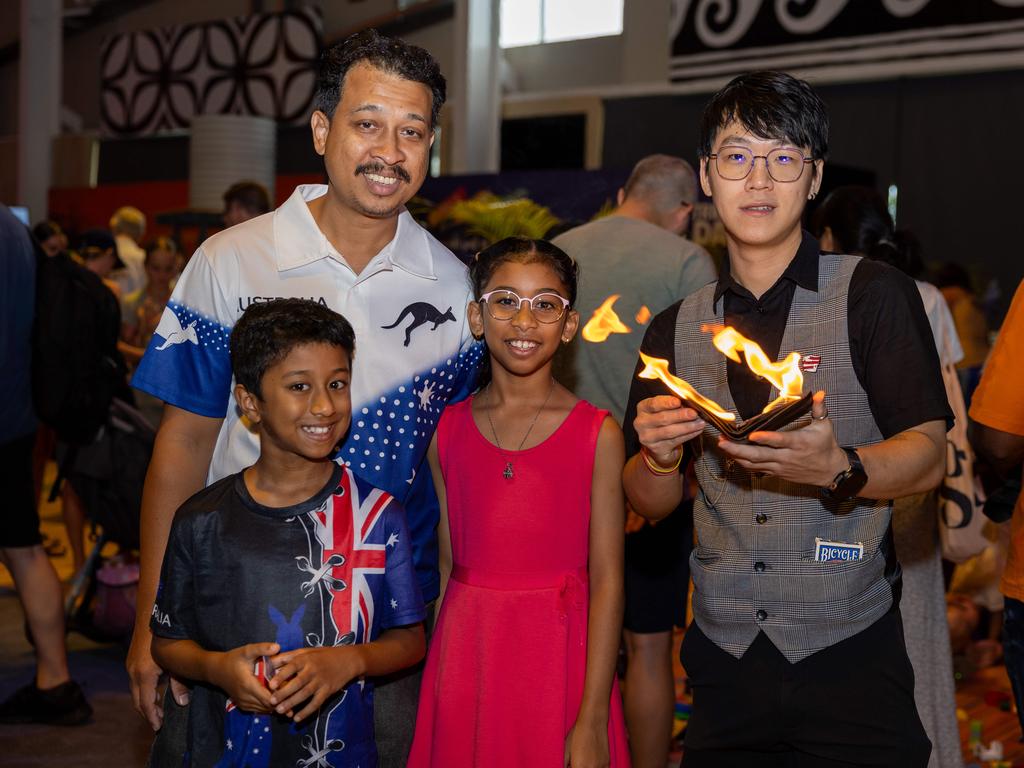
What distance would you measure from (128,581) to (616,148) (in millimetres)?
8941

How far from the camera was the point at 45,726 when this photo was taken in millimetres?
4500

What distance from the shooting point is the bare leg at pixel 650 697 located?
3.60 meters

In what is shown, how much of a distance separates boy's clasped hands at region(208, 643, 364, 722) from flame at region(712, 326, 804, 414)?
3.06 feet

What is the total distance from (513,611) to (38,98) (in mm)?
17444

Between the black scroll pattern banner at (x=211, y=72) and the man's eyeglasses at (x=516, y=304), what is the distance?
13.0 meters

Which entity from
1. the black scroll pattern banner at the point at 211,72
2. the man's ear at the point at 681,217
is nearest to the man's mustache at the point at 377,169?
the man's ear at the point at 681,217

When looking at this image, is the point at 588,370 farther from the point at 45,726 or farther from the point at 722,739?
the point at 45,726

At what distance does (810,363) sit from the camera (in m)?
1.97

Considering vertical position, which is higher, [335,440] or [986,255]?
[986,255]

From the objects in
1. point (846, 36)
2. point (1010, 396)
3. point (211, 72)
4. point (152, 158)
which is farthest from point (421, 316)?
point (152, 158)

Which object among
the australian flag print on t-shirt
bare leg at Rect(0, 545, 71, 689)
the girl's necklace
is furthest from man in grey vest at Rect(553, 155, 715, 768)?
bare leg at Rect(0, 545, 71, 689)

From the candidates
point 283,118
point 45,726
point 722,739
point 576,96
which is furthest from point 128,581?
point 283,118

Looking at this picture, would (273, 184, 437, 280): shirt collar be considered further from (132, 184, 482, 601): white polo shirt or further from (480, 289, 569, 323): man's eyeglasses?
(480, 289, 569, 323): man's eyeglasses

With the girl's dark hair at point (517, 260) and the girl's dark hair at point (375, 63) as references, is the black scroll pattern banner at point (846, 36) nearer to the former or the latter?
the girl's dark hair at point (517, 260)
